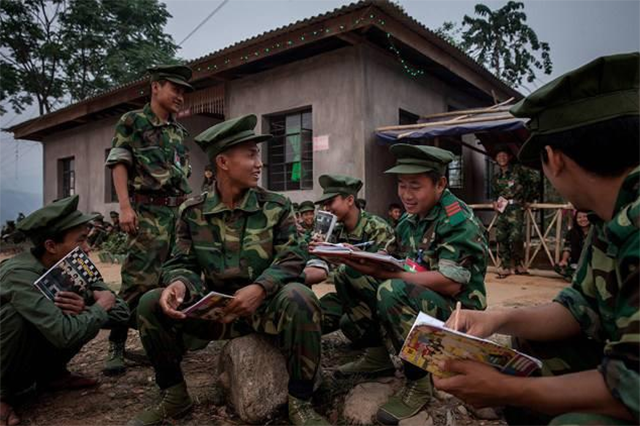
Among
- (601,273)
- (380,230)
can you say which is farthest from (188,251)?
(601,273)

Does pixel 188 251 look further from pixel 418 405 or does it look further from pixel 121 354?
pixel 418 405

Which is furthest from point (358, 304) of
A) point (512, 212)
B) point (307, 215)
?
point (512, 212)

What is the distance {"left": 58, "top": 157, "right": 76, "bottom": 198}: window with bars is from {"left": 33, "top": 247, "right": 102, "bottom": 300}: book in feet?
47.8

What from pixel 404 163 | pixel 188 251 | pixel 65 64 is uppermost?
pixel 65 64

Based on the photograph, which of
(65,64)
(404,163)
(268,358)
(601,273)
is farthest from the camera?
(65,64)

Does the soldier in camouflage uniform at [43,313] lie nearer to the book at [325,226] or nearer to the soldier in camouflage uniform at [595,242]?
the book at [325,226]

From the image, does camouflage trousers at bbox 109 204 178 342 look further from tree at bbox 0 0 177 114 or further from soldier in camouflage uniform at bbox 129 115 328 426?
tree at bbox 0 0 177 114

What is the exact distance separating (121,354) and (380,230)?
2.09m

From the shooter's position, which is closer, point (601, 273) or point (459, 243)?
point (601, 273)

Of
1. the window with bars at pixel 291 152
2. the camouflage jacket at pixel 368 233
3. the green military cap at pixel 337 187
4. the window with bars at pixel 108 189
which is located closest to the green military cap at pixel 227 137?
the green military cap at pixel 337 187

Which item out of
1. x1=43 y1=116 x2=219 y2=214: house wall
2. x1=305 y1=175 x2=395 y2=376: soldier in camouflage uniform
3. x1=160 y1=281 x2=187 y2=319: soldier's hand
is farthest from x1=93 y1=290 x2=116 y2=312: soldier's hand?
x1=43 y1=116 x2=219 y2=214: house wall

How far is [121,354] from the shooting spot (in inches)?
117

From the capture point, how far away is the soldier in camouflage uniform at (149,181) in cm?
307

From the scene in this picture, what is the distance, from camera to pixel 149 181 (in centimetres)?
323
